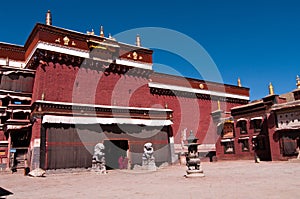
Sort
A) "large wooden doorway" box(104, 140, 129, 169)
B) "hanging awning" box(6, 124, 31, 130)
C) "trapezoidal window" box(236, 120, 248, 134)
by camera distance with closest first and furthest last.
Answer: "hanging awning" box(6, 124, 31, 130)
"large wooden doorway" box(104, 140, 129, 169)
"trapezoidal window" box(236, 120, 248, 134)

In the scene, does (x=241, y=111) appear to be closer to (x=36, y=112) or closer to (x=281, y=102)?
(x=281, y=102)

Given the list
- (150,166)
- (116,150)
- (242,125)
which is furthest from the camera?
(242,125)

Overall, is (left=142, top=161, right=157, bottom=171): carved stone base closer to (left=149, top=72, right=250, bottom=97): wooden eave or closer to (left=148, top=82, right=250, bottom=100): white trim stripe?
(left=148, top=82, right=250, bottom=100): white trim stripe

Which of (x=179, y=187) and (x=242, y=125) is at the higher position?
(x=242, y=125)

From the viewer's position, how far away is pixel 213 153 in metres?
32.6

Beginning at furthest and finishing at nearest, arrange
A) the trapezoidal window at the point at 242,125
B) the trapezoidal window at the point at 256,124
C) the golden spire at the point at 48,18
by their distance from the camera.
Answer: the trapezoidal window at the point at 242,125
the trapezoidal window at the point at 256,124
the golden spire at the point at 48,18

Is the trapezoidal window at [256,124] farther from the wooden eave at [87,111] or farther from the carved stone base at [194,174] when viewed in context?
the carved stone base at [194,174]

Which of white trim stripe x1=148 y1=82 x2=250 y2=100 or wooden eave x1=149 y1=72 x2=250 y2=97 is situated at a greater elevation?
wooden eave x1=149 y1=72 x2=250 y2=97

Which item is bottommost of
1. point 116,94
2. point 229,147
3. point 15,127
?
point 229,147

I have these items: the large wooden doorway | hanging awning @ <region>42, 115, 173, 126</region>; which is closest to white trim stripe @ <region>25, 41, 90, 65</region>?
hanging awning @ <region>42, 115, 173, 126</region>

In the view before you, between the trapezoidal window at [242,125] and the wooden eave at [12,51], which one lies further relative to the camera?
the trapezoidal window at [242,125]

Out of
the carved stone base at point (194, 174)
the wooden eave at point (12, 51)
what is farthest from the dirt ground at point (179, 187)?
the wooden eave at point (12, 51)

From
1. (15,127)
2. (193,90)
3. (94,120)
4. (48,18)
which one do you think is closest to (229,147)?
(193,90)

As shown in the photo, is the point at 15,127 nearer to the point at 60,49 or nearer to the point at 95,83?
the point at 60,49
